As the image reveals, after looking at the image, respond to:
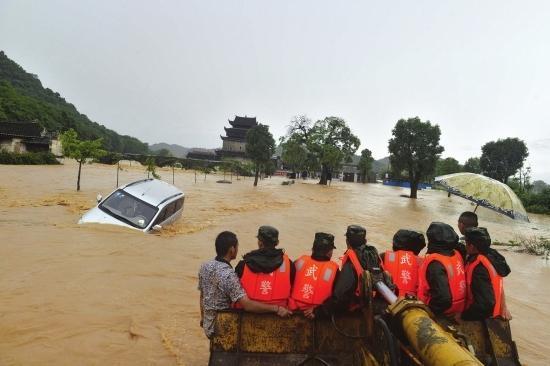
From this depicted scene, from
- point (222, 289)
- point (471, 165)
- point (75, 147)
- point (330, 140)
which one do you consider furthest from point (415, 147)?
point (471, 165)

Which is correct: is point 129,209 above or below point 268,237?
below

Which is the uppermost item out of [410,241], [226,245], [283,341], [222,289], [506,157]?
[506,157]

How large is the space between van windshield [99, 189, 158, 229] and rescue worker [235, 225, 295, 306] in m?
7.00

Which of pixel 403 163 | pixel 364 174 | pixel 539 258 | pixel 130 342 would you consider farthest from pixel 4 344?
pixel 364 174

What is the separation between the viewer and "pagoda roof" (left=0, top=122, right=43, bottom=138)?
4278 cm

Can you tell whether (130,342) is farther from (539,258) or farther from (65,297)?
(539,258)

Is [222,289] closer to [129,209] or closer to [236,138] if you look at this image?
[129,209]

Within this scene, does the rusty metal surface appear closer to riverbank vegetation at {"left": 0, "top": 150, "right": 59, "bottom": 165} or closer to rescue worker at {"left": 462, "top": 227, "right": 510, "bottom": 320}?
rescue worker at {"left": 462, "top": 227, "right": 510, "bottom": 320}

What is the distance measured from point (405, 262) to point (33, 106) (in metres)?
73.6

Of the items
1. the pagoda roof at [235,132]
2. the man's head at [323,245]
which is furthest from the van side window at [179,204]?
the pagoda roof at [235,132]

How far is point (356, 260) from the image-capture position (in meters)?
3.39

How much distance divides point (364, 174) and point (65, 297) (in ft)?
273

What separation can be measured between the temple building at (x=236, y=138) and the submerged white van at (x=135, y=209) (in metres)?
63.5

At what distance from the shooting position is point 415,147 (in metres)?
43.6
